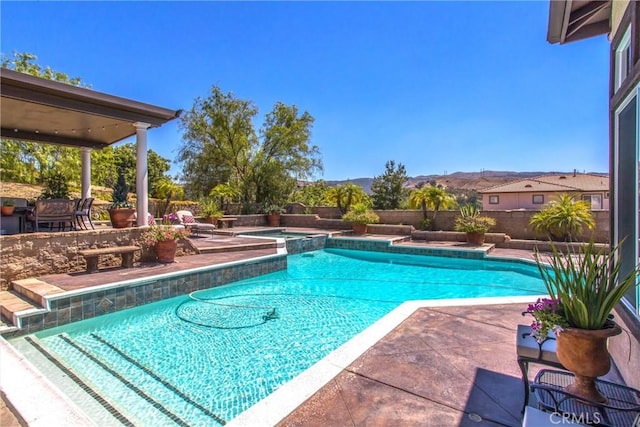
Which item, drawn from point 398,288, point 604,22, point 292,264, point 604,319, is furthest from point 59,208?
point 604,22

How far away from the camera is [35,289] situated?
4.93 meters

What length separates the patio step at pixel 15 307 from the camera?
4.30m

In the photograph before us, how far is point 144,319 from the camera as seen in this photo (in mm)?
5117

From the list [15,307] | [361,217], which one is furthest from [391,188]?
[15,307]

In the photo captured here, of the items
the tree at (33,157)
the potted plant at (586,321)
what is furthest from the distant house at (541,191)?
the tree at (33,157)

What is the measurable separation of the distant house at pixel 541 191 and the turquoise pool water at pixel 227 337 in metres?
23.0

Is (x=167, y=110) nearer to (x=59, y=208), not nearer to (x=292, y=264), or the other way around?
(x=59, y=208)

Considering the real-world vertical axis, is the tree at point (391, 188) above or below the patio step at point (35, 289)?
above

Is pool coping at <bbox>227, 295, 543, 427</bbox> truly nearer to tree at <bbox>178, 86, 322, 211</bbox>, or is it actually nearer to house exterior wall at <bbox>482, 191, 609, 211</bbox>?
tree at <bbox>178, 86, 322, 211</bbox>

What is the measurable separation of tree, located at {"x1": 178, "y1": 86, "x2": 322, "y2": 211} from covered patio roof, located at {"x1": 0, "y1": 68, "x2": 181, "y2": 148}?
11165 millimetres

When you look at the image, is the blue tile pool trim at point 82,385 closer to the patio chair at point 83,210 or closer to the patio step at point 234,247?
the patio chair at point 83,210

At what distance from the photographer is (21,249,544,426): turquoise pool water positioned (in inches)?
122

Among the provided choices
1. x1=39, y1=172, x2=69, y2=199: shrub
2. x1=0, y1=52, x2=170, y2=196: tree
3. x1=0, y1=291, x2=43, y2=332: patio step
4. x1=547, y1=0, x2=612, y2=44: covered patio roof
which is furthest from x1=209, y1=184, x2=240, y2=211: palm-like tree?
x1=547, y1=0, x2=612, y2=44: covered patio roof

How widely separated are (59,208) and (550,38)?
9218 millimetres
